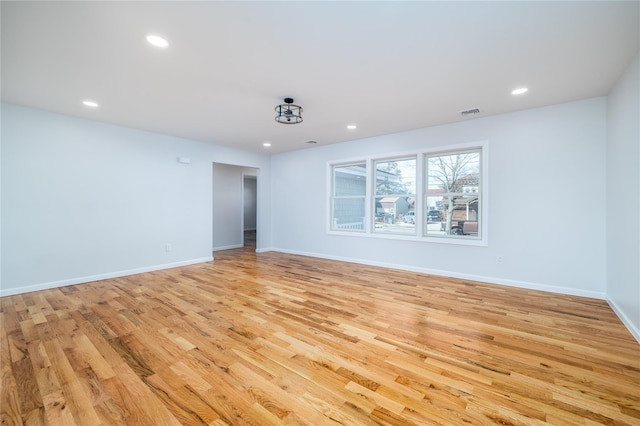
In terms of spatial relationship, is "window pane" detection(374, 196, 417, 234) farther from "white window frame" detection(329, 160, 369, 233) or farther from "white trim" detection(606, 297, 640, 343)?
"white trim" detection(606, 297, 640, 343)

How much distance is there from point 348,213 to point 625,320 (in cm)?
422

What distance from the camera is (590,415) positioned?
1501mm

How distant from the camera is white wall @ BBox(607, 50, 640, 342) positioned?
2.44m

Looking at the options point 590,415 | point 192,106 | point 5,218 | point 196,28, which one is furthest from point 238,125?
point 590,415

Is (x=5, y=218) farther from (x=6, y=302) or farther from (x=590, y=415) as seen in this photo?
(x=590, y=415)

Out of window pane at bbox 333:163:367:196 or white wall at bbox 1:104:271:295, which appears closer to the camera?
white wall at bbox 1:104:271:295

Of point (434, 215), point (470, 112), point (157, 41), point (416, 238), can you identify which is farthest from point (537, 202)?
point (157, 41)

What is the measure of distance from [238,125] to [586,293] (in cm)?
557

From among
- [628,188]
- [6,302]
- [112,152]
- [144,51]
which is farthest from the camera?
[112,152]

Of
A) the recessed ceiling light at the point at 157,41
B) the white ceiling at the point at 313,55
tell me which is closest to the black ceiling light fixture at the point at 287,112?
the white ceiling at the point at 313,55

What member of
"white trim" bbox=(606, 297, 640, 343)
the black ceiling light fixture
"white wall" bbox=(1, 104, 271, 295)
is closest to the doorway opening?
"white wall" bbox=(1, 104, 271, 295)

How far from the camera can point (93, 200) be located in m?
4.21

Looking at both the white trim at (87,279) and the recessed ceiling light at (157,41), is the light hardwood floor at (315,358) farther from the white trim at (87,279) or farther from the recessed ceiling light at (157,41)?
the recessed ceiling light at (157,41)

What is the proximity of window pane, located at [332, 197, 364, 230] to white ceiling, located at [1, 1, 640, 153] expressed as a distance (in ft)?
7.47
